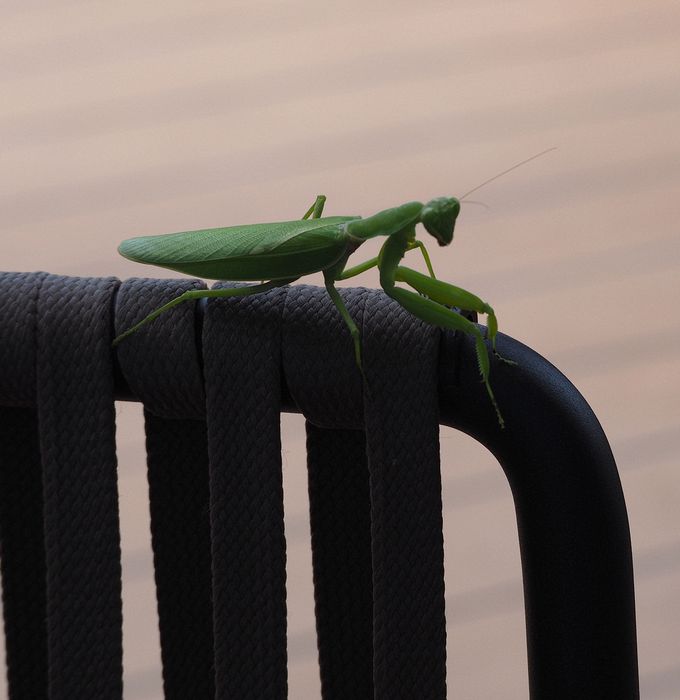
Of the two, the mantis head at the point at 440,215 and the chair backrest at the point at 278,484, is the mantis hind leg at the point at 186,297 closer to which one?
the chair backrest at the point at 278,484

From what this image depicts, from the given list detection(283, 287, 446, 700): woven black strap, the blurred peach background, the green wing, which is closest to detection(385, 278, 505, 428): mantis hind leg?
detection(283, 287, 446, 700): woven black strap

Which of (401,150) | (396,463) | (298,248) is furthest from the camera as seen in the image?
(401,150)

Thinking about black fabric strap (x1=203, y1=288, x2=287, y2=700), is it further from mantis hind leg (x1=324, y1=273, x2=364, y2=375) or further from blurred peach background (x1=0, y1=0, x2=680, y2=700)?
blurred peach background (x1=0, y1=0, x2=680, y2=700)

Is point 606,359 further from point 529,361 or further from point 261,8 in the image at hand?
point 529,361

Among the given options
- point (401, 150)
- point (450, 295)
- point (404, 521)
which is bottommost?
point (404, 521)

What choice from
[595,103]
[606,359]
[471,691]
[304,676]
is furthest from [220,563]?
[595,103]

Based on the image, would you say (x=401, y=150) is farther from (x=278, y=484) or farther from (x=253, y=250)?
(x=278, y=484)

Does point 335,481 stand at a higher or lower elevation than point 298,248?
lower

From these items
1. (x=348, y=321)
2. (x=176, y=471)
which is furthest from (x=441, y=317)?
(x=176, y=471)
